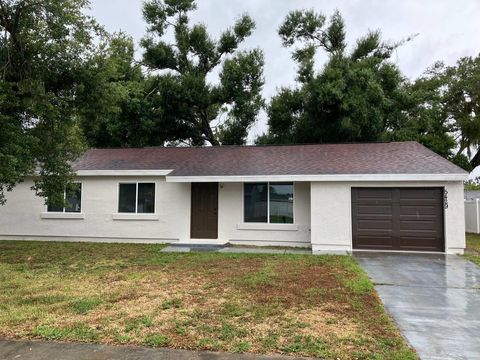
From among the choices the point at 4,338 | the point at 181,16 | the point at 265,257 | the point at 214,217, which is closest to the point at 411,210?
the point at 265,257

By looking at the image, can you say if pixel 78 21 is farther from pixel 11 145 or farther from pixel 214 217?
pixel 214 217

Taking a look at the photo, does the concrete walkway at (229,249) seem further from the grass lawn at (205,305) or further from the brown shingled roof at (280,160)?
the brown shingled roof at (280,160)

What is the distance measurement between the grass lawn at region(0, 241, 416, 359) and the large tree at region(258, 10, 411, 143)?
11.5 m

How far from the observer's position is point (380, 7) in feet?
56.2

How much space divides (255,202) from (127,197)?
4646mm

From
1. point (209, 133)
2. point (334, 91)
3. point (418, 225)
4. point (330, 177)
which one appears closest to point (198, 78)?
point (209, 133)

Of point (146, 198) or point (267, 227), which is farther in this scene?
point (146, 198)

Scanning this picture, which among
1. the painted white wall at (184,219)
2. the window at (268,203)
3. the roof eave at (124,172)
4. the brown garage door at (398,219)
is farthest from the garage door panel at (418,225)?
the roof eave at (124,172)

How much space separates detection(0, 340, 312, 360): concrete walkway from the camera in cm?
394

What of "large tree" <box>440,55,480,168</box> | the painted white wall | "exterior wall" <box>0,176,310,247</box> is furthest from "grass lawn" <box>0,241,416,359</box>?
"large tree" <box>440,55,480,168</box>

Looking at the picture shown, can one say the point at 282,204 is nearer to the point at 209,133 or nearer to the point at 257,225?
the point at 257,225

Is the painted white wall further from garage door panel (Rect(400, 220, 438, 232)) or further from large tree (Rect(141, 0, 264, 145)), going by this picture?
large tree (Rect(141, 0, 264, 145))

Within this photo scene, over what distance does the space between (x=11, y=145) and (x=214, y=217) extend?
6596mm

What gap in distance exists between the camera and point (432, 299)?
6.28m
